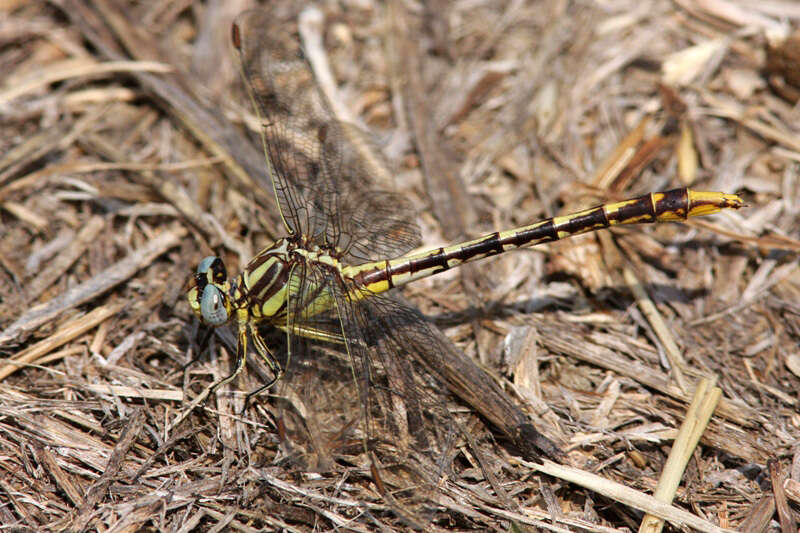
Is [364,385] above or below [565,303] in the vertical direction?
above

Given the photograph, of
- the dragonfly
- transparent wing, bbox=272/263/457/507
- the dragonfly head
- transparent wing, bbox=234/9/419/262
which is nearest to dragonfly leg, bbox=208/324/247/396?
the dragonfly

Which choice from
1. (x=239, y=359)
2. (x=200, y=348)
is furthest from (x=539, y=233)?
(x=200, y=348)

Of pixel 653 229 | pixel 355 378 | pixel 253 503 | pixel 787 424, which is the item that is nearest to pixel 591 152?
pixel 653 229

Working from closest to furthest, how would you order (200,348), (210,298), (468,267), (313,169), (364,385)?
(364,385) < (210,298) < (200,348) < (313,169) < (468,267)

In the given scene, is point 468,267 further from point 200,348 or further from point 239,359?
point 200,348

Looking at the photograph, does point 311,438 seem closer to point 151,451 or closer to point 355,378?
point 355,378

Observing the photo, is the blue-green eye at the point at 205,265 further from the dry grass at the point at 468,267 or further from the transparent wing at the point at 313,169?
the transparent wing at the point at 313,169
